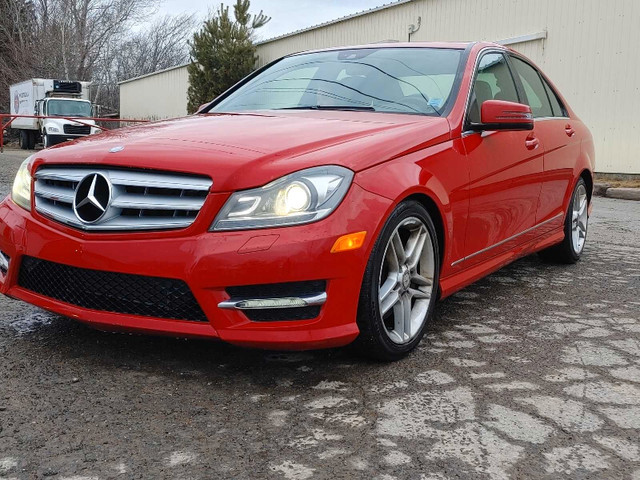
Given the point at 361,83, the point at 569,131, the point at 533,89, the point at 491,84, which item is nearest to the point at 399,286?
the point at 361,83

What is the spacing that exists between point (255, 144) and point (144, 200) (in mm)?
485

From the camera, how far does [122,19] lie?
4481 cm

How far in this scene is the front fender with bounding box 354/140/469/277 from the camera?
2.73 m

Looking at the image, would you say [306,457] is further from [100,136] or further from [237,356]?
[100,136]

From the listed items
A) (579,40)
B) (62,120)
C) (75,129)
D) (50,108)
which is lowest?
(75,129)

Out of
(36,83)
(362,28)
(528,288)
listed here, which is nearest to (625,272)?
(528,288)

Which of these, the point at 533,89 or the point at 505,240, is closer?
the point at 505,240

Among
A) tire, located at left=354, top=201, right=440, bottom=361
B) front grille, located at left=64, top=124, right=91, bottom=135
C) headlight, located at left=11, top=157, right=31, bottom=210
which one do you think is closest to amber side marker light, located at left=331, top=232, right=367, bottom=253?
tire, located at left=354, top=201, right=440, bottom=361

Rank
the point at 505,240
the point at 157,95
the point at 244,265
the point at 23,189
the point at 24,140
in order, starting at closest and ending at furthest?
the point at 244,265
the point at 23,189
the point at 505,240
the point at 24,140
the point at 157,95

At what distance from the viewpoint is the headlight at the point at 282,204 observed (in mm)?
2482

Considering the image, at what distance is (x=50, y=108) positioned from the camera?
1000 inches

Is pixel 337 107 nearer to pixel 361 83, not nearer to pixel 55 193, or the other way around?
pixel 361 83

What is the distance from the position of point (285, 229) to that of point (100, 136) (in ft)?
4.07

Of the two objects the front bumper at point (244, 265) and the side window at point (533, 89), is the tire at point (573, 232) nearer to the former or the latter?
the side window at point (533, 89)
